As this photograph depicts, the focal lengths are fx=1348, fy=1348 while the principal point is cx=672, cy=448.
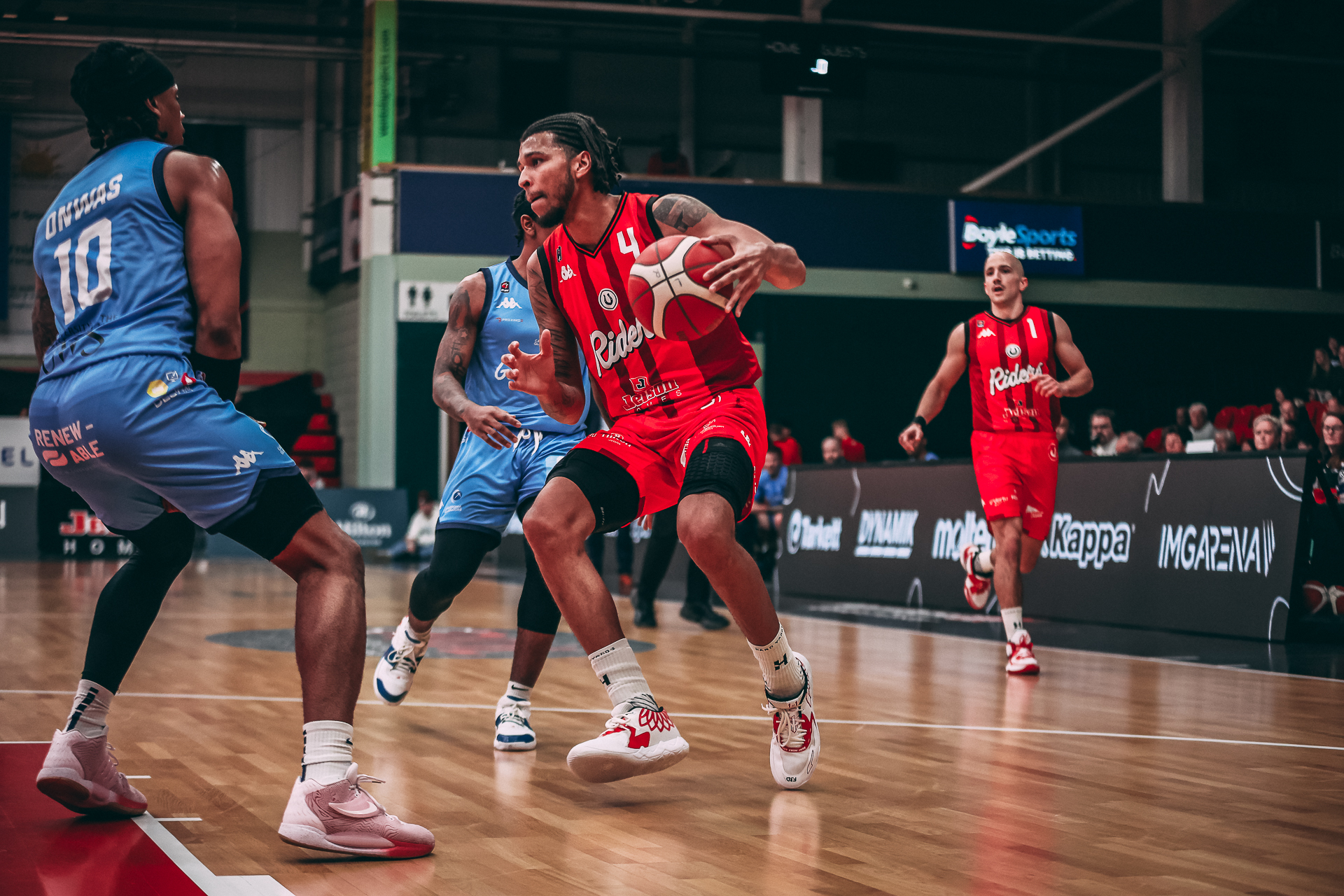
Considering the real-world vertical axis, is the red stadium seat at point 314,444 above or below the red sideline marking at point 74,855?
above

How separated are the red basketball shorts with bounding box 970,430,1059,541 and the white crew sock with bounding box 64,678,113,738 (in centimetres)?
460

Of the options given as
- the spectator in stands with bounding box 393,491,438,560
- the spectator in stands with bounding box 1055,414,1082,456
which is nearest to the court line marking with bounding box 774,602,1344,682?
the spectator in stands with bounding box 1055,414,1082,456

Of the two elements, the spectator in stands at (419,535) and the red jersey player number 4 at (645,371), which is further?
the spectator in stands at (419,535)

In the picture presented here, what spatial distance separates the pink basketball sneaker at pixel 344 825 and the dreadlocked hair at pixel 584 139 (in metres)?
1.69

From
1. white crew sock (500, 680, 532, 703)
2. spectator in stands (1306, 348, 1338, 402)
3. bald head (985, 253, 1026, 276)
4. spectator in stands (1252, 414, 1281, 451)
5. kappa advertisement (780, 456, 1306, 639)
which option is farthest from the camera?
spectator in stands (1306, 348, 1338, 402)

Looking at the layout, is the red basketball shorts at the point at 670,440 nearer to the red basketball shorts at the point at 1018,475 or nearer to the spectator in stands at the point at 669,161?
the red basketball shorts at the point at 1018,475

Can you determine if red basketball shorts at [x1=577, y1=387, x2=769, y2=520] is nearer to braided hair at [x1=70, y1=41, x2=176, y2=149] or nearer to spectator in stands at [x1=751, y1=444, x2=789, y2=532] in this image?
braided hair at [x1=70, y1=41, x2=176, y2=149]

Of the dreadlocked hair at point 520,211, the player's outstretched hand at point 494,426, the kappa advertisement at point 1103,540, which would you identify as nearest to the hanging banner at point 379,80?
the kappa advertisement at point 1103,540

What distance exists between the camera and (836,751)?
13.7 feet

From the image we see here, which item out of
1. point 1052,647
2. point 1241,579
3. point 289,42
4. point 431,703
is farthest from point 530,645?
point 289,42

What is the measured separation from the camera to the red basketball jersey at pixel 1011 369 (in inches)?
271

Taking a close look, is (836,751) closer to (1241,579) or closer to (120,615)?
(120,615)

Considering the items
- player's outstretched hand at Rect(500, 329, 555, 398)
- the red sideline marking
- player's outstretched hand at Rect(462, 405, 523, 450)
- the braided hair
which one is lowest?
the red sideline marking

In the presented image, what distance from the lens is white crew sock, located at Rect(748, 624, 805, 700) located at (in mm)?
3555
